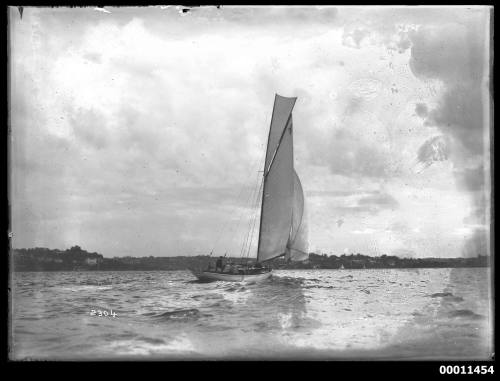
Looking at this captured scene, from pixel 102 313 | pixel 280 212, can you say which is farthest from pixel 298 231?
pixel 102 313

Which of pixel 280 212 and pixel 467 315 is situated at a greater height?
pixel 280 212

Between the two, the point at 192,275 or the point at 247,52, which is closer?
the point at 247,52

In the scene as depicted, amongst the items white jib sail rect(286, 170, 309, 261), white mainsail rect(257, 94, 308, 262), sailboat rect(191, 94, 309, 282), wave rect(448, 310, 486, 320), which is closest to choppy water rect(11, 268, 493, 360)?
wave rect(448, 310, 486, 320)

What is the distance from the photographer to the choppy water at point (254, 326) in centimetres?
1185

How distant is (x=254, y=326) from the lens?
12.3 metres

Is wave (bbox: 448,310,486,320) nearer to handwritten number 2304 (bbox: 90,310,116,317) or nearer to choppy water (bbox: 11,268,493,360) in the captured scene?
choppy water (bbox: 11,268,493,360)

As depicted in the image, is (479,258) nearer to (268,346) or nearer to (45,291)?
(268,346)

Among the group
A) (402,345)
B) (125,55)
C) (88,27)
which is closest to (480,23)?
(402,345)

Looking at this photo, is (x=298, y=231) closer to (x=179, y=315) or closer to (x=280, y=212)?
(x=280, y=212)

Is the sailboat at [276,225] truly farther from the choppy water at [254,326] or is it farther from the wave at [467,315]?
→ the wave at [467,315]

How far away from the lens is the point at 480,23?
40.9 feet

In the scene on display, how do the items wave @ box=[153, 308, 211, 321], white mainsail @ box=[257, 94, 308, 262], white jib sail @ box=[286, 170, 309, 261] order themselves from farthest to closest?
white mainsail @ box=[257, 94, 308, 262] → white jib sail @ box=[286, 170, 309, 261] → wave @ box=[153, 308, 211, 321]

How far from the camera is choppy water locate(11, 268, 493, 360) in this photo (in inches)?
467

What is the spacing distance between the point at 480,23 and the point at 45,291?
13.2m
